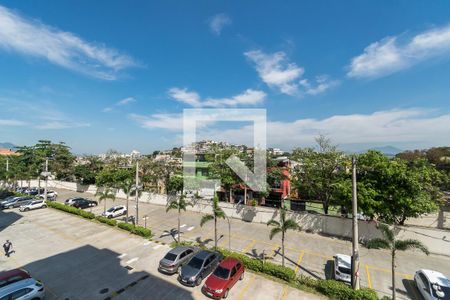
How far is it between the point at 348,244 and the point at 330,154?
9.15m

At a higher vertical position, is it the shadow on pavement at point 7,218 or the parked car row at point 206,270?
the parked car row at point 206,270

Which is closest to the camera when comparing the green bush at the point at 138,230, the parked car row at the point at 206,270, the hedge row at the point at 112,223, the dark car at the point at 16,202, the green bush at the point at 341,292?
the green bush at the point at 341,292

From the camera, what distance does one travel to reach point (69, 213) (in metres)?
30.7

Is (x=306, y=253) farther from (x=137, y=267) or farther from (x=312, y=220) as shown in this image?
(x=137, y=267)

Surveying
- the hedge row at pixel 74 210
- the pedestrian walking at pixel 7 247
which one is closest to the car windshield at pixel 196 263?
the pedestrian walking at pixel 7 247

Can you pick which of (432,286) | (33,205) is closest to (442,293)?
(432,286)

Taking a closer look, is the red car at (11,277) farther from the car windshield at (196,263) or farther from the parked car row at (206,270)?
the car windshield at (196,263)

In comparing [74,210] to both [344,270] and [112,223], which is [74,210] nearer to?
[112,223]

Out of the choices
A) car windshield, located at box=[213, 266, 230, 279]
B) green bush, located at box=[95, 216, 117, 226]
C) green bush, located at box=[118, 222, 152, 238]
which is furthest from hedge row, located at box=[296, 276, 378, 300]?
green bush, located at box=[95, 216, 117, 226]

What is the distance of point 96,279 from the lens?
15047mm

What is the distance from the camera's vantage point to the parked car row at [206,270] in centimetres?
1309

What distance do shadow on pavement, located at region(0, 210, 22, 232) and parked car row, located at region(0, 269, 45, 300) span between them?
17.5 m

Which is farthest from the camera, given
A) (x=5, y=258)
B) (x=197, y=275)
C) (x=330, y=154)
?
(x=330, y=154)

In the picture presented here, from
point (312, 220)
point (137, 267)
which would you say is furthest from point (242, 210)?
point (137, 267)
